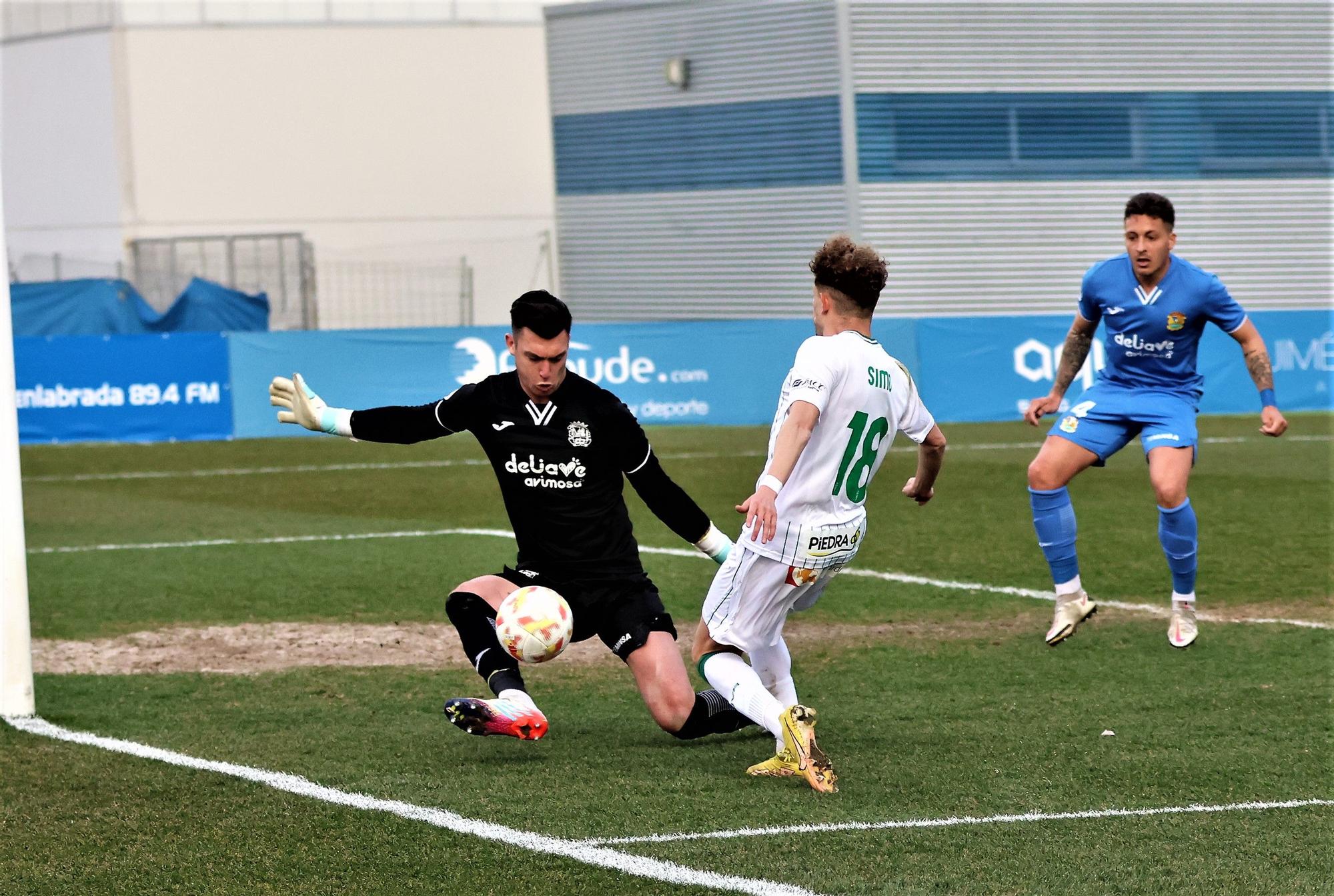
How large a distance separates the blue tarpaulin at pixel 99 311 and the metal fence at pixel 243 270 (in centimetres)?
251

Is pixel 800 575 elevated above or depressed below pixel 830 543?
below

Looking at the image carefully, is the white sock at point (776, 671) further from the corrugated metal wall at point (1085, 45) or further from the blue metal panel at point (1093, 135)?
the corrugated metal wall at point (1085, 45)

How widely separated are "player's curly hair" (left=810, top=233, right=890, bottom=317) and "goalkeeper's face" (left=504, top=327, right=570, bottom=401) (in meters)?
0.95

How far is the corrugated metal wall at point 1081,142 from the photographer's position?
32312 millimetres

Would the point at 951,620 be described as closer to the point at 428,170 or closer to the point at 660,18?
the point at 660,18

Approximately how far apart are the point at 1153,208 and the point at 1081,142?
25.8m

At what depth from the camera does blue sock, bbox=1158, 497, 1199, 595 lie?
8.34 meters

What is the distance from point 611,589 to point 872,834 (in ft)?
5.32

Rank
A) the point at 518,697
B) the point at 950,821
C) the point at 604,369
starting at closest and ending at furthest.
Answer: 1. the point at 950,821
2. the point at 518,697
3. the point at 604,369

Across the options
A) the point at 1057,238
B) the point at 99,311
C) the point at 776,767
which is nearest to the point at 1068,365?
the point at 776,767

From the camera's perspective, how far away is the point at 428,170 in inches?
1634

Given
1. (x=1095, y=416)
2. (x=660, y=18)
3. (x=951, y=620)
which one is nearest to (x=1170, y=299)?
(x=1095, y=416)

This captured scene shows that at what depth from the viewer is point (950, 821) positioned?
5332mm

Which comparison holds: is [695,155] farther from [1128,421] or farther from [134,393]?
[1128,421]
